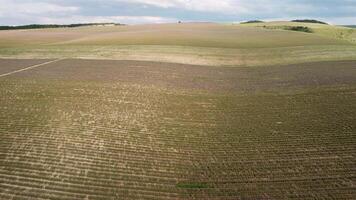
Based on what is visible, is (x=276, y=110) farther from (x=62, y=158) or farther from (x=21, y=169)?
(x=21, y=169)

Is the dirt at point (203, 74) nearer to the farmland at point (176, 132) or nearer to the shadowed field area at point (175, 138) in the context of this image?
the farmland at point (176, 132)

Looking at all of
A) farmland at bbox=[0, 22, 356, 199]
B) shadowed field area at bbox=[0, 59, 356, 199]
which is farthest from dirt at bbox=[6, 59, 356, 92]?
shadowed field area at bbox=[0, 59, 356, 199]

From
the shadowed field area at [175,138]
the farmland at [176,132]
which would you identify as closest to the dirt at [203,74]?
the farmland at [176,132]

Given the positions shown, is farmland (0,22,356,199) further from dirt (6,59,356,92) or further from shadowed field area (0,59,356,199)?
dirt (6,59,356,92)

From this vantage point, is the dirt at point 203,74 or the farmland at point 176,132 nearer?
the farmland at point 176,132

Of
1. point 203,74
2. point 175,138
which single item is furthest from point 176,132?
point 203,74
